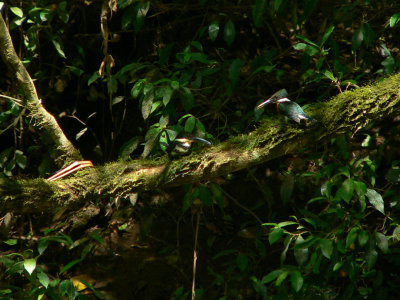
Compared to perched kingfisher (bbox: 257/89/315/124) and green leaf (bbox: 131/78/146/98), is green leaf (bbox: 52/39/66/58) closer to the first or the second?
green leaf (bbox: 131/78/146/98)

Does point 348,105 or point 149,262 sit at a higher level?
point 348,105

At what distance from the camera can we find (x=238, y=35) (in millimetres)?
2717

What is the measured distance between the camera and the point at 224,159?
1.49m

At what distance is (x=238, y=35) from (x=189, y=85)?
0.63 meters

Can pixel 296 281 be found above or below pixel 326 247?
below

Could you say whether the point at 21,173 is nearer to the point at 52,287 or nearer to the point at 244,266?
the point at 52,287

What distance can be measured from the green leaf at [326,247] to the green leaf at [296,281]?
16 centimetres

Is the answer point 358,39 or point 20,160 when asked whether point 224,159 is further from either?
point 20,160

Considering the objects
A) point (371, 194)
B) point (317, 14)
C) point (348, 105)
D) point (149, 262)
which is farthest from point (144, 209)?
point (317, 14)

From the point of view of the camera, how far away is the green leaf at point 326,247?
1.83 metres

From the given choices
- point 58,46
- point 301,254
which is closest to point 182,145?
Result: point 301,254

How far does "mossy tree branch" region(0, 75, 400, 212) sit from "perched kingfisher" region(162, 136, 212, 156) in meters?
0.04

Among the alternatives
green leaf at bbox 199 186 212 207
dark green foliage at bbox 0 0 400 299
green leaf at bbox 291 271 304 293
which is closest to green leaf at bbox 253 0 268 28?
dark green foliage at bbox 0 0 400 299

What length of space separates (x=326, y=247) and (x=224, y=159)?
25.8 inches
